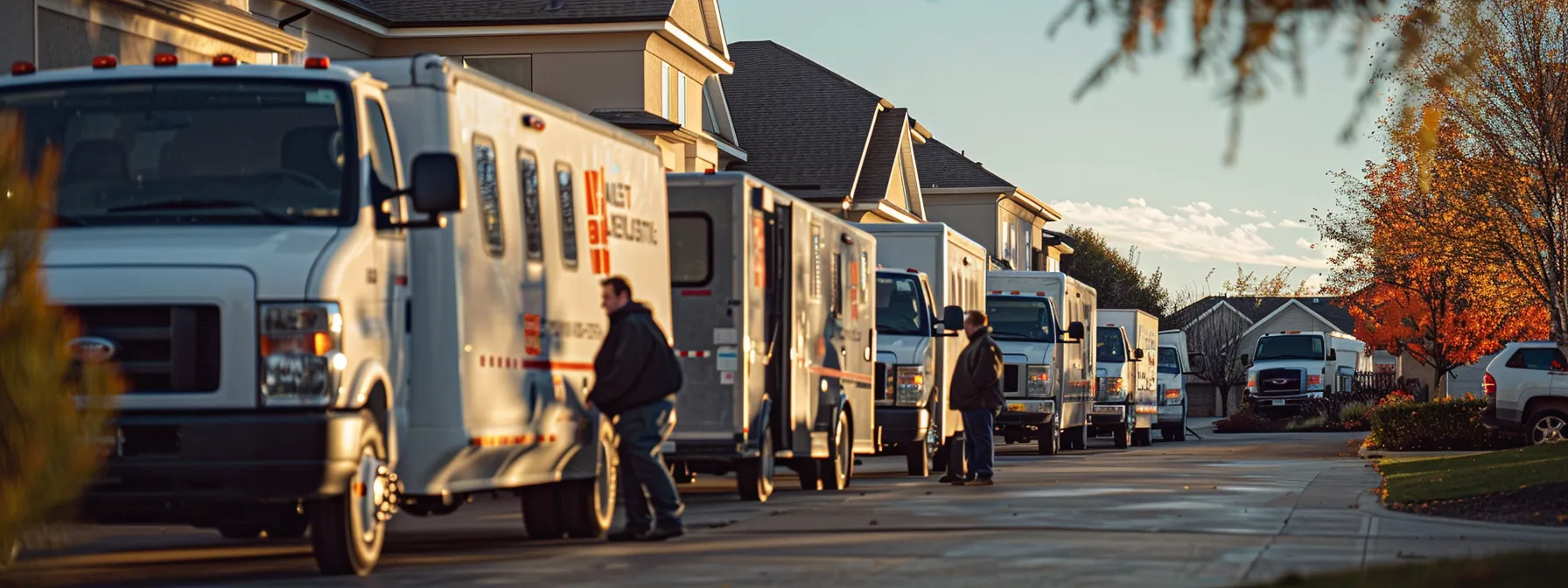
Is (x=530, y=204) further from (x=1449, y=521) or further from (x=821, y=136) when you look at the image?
(x=821, y=136)

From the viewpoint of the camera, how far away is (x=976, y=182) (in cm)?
7381

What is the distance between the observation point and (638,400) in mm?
13758

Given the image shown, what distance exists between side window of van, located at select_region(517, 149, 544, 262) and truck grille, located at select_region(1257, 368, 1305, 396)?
1993 inches

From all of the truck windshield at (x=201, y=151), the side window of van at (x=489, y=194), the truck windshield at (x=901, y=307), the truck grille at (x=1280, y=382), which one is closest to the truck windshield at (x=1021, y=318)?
the truck windshield at (x=901, y=307)

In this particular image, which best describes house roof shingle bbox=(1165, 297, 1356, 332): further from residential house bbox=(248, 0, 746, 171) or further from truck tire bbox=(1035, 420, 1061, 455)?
truck tire bbox=(1035, 420, 1061, 455)

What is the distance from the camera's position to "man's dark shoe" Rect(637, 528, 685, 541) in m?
14.0

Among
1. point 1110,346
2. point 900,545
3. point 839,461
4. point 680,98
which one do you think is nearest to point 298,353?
point 900,545

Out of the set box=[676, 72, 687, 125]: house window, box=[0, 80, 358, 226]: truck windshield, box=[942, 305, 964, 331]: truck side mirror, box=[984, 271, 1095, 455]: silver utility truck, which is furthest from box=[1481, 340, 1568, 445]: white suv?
box=[0, 80, 358, 226]: truck windshield

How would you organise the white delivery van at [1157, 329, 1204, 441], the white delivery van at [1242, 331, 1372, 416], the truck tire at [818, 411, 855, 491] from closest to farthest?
the truck tire at [818, 411, 855, 491], the white delivery van at [1157, 329, 1204, 441], the white delivery van at [1242, 331, 1372, 416]

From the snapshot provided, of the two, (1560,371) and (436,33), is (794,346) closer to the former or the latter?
(1560,371)

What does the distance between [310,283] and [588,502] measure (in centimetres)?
427

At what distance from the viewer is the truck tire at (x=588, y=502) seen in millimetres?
14305

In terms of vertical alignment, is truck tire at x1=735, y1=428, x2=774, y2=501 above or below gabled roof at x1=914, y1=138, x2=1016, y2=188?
below

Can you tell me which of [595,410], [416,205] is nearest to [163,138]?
[416,205]
